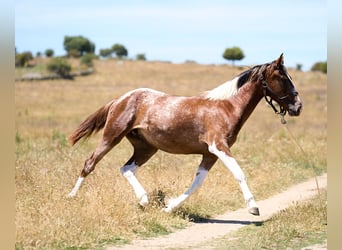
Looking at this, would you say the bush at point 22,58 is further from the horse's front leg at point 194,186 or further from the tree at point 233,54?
the horse's front leg at point 194,186

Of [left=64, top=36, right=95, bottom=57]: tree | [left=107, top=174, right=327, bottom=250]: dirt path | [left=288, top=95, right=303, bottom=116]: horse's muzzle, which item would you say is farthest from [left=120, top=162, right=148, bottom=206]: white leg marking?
[left=64, top=36, right=95, bottom=57]: tree

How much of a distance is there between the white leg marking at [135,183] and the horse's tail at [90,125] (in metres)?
0.94

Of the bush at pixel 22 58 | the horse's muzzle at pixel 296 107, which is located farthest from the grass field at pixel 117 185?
the bush at pixel 22 58

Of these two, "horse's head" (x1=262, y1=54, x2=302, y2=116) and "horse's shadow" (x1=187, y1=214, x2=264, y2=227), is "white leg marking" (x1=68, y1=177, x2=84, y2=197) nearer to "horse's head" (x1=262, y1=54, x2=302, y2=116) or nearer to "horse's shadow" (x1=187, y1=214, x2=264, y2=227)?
"horse's shadow" (x1=187, y1=214, x2=264, y2=227)

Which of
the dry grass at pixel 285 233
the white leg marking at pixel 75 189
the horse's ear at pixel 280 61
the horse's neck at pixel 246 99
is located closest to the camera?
the dry grass at pixel 285 233

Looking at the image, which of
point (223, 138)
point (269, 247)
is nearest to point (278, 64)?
point (223, 138)

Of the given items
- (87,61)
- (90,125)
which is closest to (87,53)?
(87,61)

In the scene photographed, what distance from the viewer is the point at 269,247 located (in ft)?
21.8

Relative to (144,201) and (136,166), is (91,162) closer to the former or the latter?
(136,166)

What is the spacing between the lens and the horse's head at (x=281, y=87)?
827 centimetres

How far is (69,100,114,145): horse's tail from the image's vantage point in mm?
9250

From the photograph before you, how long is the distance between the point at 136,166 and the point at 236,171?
194 cm
